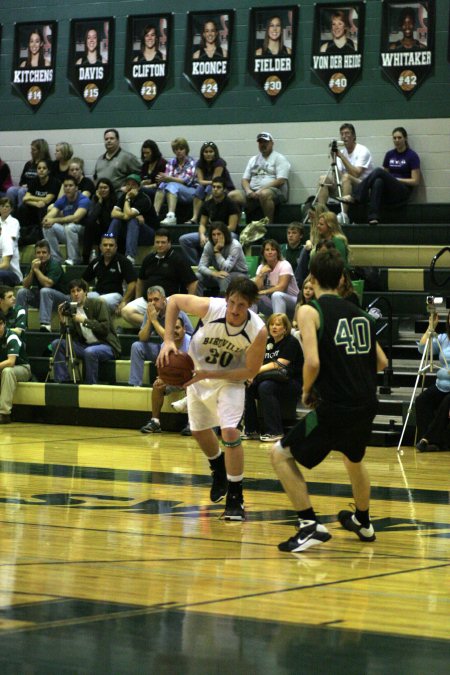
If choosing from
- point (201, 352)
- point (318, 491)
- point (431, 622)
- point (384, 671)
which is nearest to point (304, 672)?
point (384, 671)

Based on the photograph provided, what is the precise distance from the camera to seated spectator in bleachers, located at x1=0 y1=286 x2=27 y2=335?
507 inches

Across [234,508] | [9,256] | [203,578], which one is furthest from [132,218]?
[203,578]

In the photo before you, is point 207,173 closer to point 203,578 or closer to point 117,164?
point 117,164

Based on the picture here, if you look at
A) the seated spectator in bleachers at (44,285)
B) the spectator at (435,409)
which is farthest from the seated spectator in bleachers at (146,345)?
the spectator at (435,409)

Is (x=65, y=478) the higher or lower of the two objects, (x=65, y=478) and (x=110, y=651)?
the lower

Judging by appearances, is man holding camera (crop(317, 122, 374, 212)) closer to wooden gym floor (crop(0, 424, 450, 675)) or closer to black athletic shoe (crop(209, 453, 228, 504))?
wooden gym floor (crop(0, 424, 450, 675))

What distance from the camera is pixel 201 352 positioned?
7094mm

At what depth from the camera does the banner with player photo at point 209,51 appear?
16.7m

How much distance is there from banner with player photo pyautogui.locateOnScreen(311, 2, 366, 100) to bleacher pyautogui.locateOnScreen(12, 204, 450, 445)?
2.09 m

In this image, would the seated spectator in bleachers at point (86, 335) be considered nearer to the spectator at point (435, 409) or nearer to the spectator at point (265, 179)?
the spectator at point (265, 179)

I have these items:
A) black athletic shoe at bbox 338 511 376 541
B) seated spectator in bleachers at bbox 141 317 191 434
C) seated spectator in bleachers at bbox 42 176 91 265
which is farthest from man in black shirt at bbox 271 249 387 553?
seated spectator in bleachers at bbox 42 176 91 265

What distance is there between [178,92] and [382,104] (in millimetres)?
3106

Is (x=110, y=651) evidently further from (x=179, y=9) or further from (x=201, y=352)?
(x=179, y=9)

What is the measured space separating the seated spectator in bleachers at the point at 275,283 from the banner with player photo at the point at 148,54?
5220 millimetres
